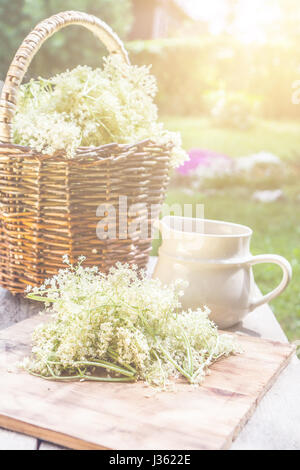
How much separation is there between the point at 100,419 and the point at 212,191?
412 cm

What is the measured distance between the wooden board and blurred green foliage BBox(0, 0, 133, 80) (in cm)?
261

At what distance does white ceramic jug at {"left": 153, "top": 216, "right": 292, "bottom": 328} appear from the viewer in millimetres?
888

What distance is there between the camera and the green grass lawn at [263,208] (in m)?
2.51

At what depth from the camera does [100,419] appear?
581 millimetres

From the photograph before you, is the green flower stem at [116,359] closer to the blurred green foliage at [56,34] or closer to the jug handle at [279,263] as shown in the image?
the jug handle at [279,263]

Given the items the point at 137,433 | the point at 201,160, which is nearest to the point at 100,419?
the point at 137,433

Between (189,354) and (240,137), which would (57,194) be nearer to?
(189,354)

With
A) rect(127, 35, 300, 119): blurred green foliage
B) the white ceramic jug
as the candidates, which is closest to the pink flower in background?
rect(127, 35, 300, 119): blurred green foliage

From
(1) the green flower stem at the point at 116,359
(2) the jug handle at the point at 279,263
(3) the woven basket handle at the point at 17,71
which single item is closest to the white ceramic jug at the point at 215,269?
(2) the jug handle at the point at 279,263

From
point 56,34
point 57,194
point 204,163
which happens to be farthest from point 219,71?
point 57,194

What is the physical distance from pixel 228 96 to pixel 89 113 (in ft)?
19.2

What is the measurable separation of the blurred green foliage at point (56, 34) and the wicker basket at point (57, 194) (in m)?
2.12

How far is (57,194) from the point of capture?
3.18ft

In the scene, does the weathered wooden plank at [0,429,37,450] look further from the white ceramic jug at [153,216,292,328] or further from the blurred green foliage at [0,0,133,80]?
the blurred green foliage at [0,0,133,80]
